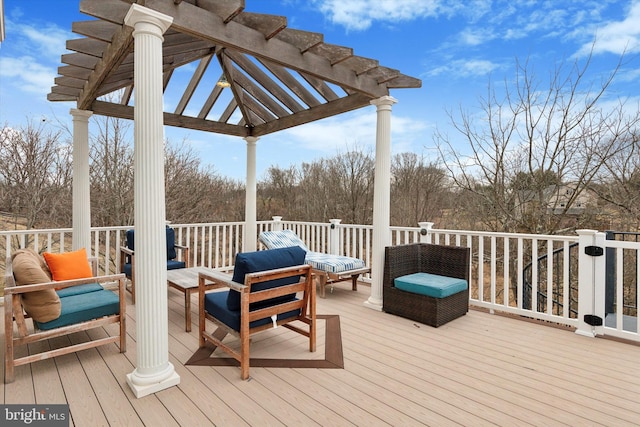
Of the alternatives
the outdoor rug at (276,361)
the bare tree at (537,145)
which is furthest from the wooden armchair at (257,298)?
the bare tree at (537,145)

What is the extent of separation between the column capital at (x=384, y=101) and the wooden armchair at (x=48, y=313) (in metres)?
3.53

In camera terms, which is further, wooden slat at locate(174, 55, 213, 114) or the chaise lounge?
the chaise lounge

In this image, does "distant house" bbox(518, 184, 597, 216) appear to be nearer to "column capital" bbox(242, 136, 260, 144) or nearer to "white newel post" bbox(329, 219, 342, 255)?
"white newel post" bbox(329, 219, 342, 255)

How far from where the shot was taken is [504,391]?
2.38m

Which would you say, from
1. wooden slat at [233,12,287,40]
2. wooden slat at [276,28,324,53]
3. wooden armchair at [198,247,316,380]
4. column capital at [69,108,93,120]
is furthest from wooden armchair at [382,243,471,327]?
column capital at [69,108,93,120]

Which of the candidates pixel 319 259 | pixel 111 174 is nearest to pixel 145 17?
pixel 319 259

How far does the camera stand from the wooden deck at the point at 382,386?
208cm

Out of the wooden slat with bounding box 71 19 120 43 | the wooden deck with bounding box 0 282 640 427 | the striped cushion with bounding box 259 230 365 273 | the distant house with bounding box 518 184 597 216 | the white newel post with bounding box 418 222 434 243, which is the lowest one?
the wooden deck with bounding box 0 282 640 427

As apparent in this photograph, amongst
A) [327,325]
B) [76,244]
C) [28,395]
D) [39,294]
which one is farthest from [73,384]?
[76,244]

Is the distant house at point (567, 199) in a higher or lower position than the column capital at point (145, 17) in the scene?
lower

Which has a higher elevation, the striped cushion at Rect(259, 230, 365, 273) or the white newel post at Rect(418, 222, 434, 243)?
the white newel post at Rect(418, 222, 434, 243)

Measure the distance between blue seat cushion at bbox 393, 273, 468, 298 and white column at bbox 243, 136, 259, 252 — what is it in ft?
11.4

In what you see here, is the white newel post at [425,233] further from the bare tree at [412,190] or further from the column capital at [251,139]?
the bare tree at [412,190]

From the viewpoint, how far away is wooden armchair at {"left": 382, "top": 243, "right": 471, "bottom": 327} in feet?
12.2
